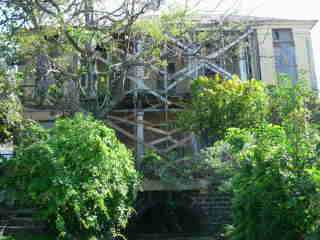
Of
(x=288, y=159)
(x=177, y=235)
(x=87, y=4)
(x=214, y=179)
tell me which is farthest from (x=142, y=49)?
(x=288, y=159)

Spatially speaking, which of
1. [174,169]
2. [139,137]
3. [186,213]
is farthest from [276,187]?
[139,137]

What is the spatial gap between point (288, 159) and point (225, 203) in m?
6.48

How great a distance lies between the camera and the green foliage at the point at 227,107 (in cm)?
1318

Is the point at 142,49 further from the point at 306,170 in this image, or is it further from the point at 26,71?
the point at 306,170

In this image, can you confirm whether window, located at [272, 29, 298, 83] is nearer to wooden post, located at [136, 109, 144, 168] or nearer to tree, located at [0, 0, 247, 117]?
tree, located at [0, 0, 247, 117]

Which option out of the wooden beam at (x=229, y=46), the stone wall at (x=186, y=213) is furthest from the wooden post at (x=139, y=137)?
the wooden beam at (x=229, y=46)

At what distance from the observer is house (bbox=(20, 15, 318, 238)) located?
43.8 ft

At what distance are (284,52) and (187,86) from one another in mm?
4335

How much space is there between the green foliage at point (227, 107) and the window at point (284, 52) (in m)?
4.89

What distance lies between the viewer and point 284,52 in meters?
18.3

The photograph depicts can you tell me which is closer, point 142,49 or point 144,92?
point 142,49

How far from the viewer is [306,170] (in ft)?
20.6

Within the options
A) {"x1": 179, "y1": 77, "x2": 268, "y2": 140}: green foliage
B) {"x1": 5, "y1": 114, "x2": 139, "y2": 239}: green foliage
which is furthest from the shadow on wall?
{"x1": 5, "y1": 114, "x2": 139, "y2": 239}: green foliage

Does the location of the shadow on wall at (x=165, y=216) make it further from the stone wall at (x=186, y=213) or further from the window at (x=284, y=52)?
the window at (x=284, y=52)
